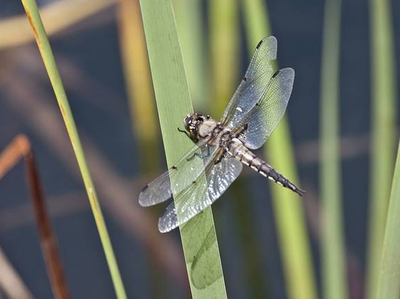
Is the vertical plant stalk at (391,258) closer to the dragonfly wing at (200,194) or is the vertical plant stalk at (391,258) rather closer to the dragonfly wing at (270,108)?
the dragonfly wing at (200,194)

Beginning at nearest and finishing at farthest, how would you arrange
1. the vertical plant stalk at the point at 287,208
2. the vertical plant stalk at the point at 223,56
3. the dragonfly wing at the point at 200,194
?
the dragonfly wing at the point at 200,194 → the vertical plant stalk at the point at 287,208 → the vertical plant stalk at the point at 223,56

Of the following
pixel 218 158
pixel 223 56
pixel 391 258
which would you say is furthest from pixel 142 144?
pixel 391 258

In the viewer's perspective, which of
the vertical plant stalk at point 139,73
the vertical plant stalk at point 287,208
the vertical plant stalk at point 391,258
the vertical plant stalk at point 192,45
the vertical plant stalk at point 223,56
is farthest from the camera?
the vertical plant stalk at point 139,73

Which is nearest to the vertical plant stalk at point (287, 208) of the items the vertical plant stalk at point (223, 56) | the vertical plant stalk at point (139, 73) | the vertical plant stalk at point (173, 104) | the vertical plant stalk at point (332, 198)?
the vertical plant stalk at point (332, 198)

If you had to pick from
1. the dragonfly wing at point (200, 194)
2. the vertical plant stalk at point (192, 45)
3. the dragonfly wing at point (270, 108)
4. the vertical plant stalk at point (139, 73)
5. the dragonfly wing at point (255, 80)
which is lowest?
the dragonfly wing at point (200, 194)

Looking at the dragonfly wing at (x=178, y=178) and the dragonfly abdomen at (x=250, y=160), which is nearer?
the dragonfly wing at (x=178, y=178)

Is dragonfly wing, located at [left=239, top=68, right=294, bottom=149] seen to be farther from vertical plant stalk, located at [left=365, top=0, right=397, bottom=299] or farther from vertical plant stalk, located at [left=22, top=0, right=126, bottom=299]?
vertical plant stalk, located at [left=22, top=0, right=126, bottom=299]

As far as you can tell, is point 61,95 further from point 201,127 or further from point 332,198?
point 332,198

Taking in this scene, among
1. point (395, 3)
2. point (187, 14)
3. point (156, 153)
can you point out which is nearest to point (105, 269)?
point (156, 153)
